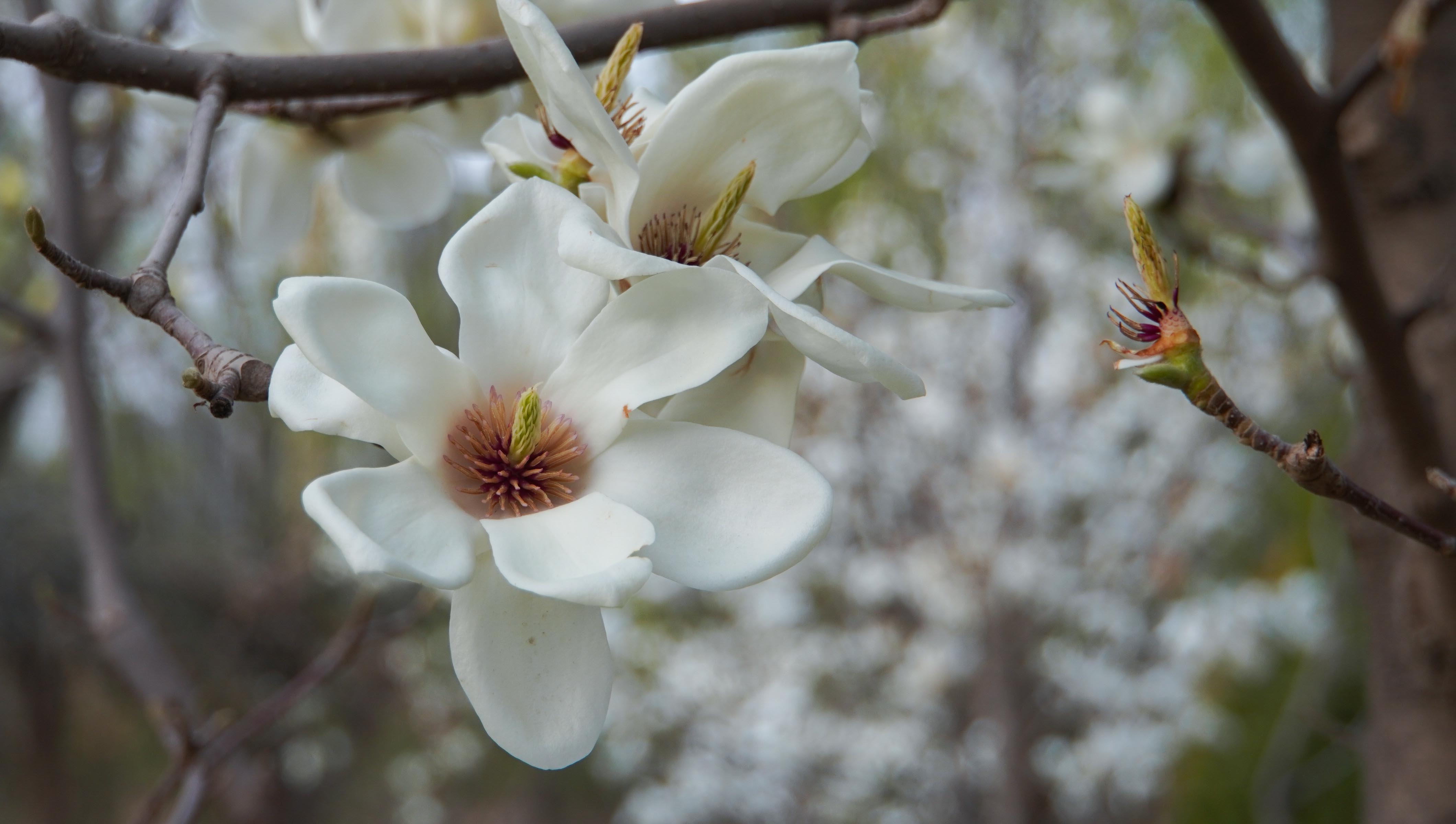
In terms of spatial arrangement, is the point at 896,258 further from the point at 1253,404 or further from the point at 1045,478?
the point at 1253,404

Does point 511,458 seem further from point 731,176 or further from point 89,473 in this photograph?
point 89,473

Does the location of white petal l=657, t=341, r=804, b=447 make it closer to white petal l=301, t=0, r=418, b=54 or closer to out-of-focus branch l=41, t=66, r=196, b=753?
white petal l=301, t=0, r=418, b=54

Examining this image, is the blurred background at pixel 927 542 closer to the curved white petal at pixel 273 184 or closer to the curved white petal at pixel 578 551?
the curved white petal at pixel 273 184

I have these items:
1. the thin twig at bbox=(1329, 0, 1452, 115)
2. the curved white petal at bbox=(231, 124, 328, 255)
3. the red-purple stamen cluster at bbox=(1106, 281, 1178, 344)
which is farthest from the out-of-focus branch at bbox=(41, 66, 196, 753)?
the thin twig at bbox=(1329, 0, 1452, 115)

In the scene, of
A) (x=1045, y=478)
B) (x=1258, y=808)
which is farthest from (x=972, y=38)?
(x=1258, y=808)

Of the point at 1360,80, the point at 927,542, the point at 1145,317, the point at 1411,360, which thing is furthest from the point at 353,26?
the point at 927,542

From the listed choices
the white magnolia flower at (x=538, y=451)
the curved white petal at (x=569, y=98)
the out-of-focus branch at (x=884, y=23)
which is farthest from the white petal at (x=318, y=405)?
the out-of-focus branch at (x=884, y=23)

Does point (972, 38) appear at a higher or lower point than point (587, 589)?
lower

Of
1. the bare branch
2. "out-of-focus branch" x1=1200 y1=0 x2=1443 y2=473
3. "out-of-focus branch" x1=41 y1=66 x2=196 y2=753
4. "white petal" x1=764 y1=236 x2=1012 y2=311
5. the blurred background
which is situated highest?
the bare branch
